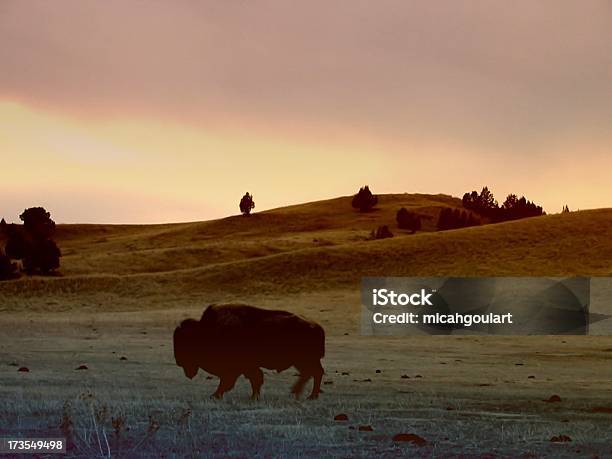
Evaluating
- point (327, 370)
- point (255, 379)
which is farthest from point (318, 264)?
point (255, 379)

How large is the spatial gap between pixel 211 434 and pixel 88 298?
68.9 m

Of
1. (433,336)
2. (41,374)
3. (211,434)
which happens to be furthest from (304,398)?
(433,336)

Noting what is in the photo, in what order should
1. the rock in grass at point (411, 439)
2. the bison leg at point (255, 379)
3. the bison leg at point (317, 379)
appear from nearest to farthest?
the rock in grass at point (411, 439), the bison leg at point (255, 379), the bison leg at point (317, 379)

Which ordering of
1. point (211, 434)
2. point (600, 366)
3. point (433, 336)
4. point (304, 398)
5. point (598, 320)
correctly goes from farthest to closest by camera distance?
1. point (598, 320)
2. point (433, 336)
3. point (600, 366)
4. point (304, 398)
5. point (211, 434)

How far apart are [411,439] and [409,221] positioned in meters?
143

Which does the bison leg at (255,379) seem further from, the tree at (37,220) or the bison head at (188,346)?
the tree at (37,220)

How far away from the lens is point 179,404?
17547 millimetres

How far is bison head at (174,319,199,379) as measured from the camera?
18.0m

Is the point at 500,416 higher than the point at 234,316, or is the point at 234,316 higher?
the point at 234,316

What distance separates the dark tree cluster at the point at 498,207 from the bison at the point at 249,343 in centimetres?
14285

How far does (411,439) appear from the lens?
44.1 ft

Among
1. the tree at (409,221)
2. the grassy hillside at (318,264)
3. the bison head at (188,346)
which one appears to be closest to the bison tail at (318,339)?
the bison head at (188,346)

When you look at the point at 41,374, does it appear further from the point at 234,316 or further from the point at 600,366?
the point at 600,366

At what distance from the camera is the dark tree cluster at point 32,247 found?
9950cm
